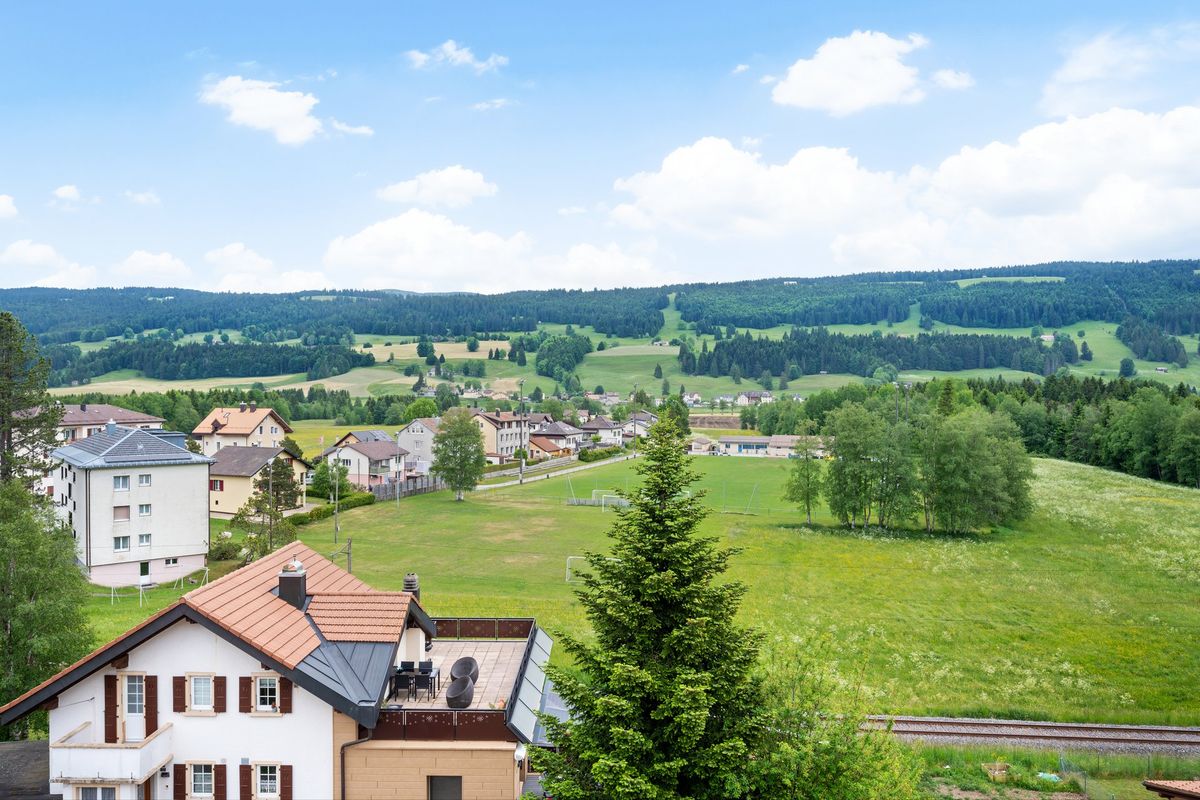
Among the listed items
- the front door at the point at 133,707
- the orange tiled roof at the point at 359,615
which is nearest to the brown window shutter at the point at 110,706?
the front door at the point at 133,707

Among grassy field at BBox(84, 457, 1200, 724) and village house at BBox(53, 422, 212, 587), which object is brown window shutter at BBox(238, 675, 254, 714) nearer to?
grassy field at BBox(84, 457, 1200, 724)

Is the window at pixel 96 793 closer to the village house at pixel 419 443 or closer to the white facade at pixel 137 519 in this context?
the white facade at pixel 137 519

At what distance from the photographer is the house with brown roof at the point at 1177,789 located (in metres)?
17.5

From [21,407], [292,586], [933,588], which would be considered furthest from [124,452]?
[933,588]

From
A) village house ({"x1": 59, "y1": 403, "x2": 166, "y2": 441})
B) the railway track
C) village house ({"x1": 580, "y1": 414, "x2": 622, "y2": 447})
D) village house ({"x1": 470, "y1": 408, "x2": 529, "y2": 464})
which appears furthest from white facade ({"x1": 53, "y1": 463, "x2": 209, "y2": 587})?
village house ({"x1": 580, "y1": 414, "x2": 622, "y2": 447})

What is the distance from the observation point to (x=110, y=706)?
56.7 feet

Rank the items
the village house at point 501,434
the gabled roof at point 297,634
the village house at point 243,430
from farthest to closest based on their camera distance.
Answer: the village house at point 501,434 → the village house at point 243,430 → the gabled roof at point 297,634

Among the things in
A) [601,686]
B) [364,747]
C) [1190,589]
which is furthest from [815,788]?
[1190,589]

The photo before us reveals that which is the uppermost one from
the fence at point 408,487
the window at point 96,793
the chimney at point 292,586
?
the chimney at point 292,586

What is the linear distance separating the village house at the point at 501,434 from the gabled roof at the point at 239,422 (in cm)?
3515

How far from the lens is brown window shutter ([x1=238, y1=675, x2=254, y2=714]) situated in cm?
1745

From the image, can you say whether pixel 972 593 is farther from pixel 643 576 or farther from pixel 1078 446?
pixel 1078 446

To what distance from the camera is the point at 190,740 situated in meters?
17.4

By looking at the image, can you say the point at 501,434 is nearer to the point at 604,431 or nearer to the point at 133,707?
the point at 604,431
